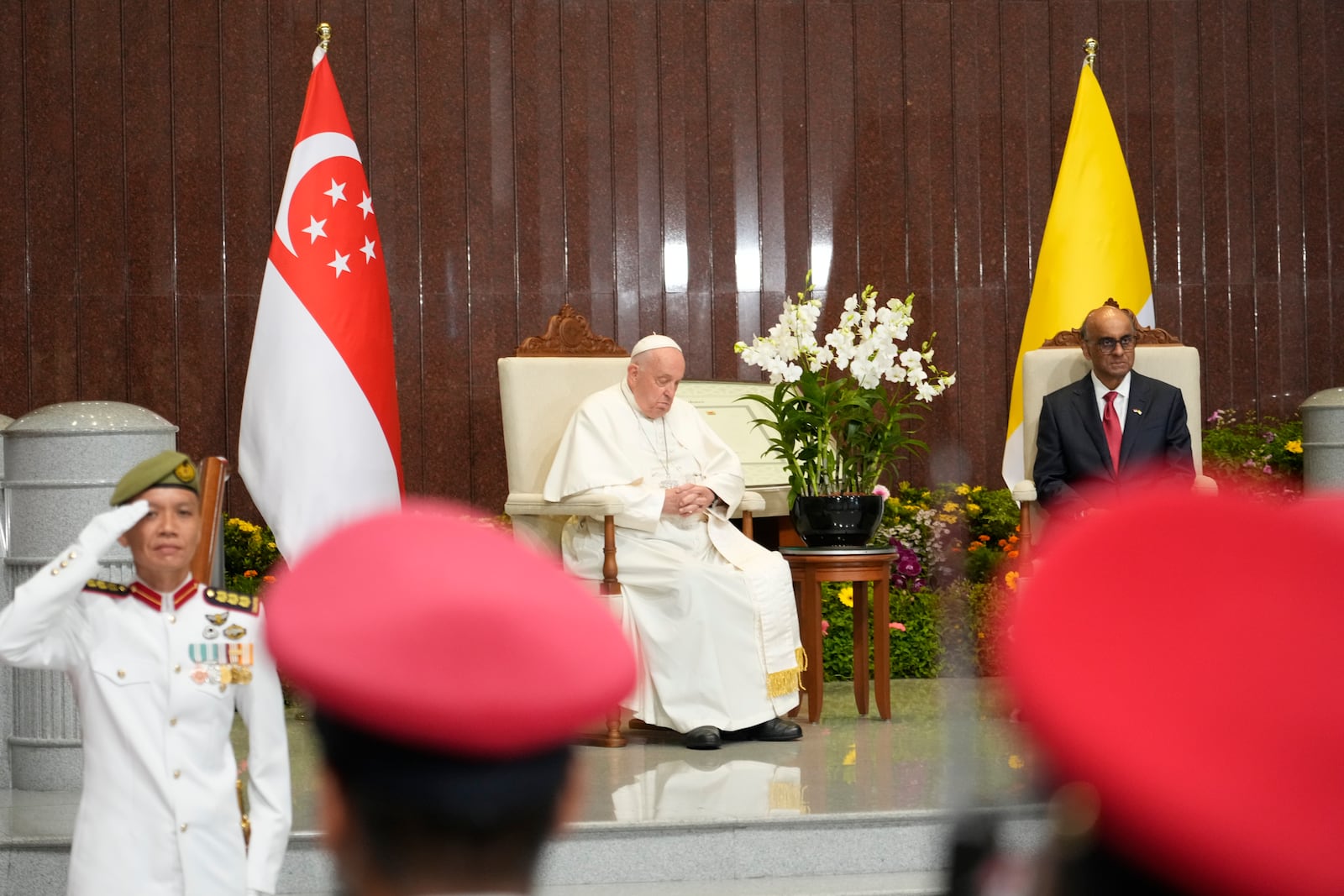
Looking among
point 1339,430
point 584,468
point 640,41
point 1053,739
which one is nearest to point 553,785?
point 1053,739

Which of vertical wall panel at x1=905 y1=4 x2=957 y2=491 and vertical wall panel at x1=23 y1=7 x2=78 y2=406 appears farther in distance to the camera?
vertical wall panel at x1=905 y1=4 x2=957 y2=491

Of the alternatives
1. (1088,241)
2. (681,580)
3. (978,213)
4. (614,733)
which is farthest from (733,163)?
(614,733)

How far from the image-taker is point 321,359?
6.63 m

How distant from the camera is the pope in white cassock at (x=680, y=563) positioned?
5547 mm

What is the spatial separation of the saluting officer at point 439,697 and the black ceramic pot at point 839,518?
198 inches

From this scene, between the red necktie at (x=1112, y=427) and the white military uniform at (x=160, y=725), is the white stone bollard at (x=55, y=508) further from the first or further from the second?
the red necktie at (x=1112, y=427)

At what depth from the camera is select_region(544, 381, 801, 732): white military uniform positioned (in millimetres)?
5547

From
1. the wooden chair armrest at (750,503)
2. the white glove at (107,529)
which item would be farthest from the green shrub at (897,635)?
the white glove at (107,529)

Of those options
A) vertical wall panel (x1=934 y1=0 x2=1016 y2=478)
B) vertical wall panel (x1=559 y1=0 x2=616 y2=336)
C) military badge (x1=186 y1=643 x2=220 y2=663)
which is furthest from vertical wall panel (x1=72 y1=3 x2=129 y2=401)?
military badge (x1=186 y1=643 x2=220 y2=663)

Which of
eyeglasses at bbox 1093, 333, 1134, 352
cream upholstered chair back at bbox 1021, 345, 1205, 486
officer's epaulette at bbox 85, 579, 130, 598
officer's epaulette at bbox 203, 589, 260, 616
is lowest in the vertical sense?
officer's epaulette at bbox 203, 589, 260, 616

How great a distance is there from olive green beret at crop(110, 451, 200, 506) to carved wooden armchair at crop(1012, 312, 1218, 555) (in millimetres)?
3895

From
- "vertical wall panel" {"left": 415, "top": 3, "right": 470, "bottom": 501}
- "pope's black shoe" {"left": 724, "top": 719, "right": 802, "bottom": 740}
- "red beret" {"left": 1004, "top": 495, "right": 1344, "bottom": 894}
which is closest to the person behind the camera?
"red beret" {"left": 1004, "top": 495, "right": 1344, "bottom": 894}

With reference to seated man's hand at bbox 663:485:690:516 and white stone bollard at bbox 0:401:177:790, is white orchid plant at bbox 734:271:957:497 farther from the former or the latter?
white stone bollard at bbox 0:401:177:790

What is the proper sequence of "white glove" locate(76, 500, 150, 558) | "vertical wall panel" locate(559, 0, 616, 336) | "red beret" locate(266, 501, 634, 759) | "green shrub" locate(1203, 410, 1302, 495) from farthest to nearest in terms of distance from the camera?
1. "vertical wall panel" locate(559, 0, 616, 336)
2. "green shrub" locate(1203, 410, 1302, 495)
3. "white glove" locate(76, 500, 150, 558)
4. "red beret" locate(266, 501, 634, 759)
